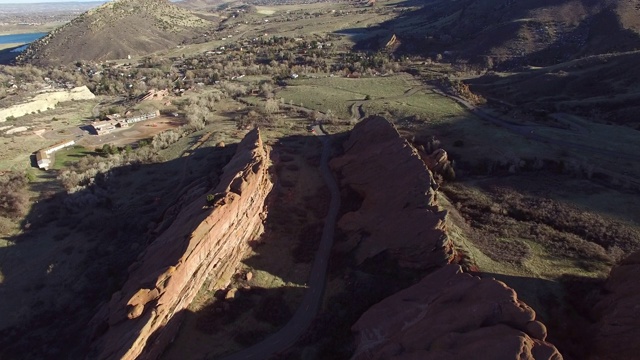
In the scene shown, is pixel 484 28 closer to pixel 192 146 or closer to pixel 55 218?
pixel 192 146

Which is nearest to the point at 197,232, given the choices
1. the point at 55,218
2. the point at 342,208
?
the point at 342,208

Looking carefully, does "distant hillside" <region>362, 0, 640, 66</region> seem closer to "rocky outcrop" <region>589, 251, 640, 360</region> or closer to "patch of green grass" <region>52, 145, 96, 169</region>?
"rocky outcrop" <region>589, 251, 640, 360</region>

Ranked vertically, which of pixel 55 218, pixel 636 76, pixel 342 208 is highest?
pixel 636 76

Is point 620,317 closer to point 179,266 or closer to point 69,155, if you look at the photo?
point 179,266

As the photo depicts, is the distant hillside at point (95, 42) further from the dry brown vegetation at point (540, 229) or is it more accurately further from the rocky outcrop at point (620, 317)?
the rocky outcrop at point (620, 317)

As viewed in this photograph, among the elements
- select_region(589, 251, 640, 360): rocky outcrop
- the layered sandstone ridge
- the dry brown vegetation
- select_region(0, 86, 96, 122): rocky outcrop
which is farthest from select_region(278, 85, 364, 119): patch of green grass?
select_region(0, 86, 96, 122): rocky outcrop

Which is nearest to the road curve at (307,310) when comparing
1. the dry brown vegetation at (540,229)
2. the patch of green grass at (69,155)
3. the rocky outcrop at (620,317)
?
the dry brown vegetation at (540,229)
